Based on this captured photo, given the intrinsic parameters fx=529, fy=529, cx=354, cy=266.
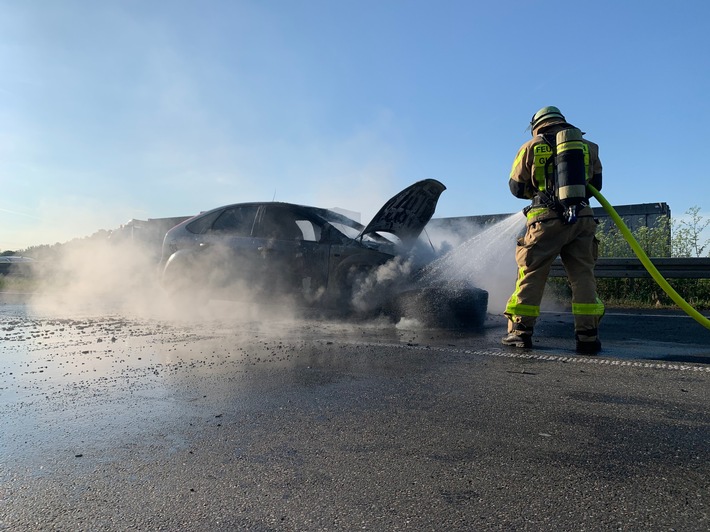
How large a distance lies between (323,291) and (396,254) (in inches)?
45.1

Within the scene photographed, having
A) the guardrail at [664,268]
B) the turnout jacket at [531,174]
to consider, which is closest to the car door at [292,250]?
the turnout jacket at [531,174]

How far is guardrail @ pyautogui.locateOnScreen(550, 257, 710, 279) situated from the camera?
26.9 ft

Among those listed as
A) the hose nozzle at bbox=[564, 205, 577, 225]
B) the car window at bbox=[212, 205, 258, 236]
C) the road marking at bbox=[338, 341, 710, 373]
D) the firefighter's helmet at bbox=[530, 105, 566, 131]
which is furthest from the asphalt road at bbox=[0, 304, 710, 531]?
the car window at bbox=[212, 205, 258, 236]

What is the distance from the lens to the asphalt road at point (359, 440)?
1.68 metres

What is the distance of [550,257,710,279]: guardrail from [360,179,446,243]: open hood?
3.73m

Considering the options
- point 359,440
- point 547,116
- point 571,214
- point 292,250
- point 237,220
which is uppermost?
point 547,116

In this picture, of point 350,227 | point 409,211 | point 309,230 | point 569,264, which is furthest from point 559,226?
point 309,230

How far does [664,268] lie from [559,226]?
16.9 feet

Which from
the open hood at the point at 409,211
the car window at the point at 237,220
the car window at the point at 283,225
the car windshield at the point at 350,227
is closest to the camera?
the open hood at the point at 409,211

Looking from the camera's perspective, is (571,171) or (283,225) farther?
(283,225)

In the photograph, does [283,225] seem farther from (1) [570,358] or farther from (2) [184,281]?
(1) [570,358]

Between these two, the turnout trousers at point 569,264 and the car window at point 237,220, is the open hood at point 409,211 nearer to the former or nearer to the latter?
the car window at point 237,220

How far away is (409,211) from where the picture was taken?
6980mm

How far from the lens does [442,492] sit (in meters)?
1.80
